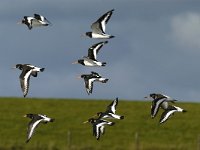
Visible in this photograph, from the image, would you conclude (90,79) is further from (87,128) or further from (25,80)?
(87,128)

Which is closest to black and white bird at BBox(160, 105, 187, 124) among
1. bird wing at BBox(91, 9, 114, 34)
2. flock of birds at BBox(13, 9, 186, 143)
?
flock of birds at BBox(13, 9, 186, 143)

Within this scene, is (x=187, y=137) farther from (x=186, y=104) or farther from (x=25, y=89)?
(x=25, y=89)

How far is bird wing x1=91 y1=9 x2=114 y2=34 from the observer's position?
23516mm

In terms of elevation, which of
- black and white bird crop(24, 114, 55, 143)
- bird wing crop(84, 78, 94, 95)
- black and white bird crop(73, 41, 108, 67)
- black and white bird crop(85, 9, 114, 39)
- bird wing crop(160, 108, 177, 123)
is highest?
black and white bird crop(85, 9, 114, 39)

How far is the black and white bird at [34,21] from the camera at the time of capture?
22.9m

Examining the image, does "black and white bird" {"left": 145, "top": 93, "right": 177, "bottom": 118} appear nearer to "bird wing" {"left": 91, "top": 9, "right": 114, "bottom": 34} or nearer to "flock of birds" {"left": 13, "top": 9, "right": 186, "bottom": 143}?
"flock of birds" {"left": 13, "top": 9, "right": 186, "bottom": 143}

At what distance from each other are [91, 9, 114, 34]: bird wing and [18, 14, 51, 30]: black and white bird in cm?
150

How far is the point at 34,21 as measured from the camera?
2417cm

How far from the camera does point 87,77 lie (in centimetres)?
2308

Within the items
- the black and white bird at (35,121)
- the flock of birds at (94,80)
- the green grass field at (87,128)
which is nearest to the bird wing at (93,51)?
the flock of birds at (94,80)

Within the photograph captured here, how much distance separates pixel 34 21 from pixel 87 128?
44382mm

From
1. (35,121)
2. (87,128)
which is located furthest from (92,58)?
(87,128)

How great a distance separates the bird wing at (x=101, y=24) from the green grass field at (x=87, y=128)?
2640cm

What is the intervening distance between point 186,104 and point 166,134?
1645 cm
